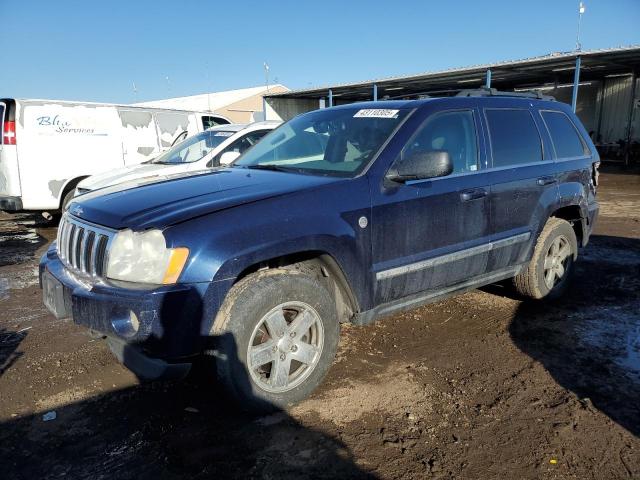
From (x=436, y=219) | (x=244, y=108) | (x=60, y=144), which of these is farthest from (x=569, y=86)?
(x=436, y=219)

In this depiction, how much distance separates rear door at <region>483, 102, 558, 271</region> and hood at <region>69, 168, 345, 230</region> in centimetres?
153

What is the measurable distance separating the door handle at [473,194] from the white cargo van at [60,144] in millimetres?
6484

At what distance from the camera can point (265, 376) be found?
2.86 metres

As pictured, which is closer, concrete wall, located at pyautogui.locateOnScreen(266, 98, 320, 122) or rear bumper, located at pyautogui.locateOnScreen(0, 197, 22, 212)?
rear bumper, located at pyautogui.locateOnScreen(0, 197, 22, 212)

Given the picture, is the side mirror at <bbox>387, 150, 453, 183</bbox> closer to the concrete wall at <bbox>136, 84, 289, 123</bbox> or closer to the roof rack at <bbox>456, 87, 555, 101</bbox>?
the roof rack at <bbox>456, 87, 555, 101</bbox>

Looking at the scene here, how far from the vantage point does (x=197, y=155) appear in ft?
23.6

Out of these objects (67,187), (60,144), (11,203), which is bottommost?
(11,203)

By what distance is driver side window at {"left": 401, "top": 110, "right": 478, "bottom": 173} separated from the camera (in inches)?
136

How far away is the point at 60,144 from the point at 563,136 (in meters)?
7.71

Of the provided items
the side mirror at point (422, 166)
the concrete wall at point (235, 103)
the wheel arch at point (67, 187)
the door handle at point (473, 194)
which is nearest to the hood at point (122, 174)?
the wheel arch at point (67, 187)

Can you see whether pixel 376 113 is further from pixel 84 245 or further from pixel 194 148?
pixel 194 148

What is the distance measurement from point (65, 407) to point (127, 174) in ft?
14.7

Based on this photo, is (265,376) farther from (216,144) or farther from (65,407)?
(216,144)

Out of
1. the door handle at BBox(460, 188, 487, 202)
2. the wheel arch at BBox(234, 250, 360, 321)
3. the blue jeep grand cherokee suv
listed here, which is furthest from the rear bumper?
the door handle at BBox(460, 188, 487, 202)
